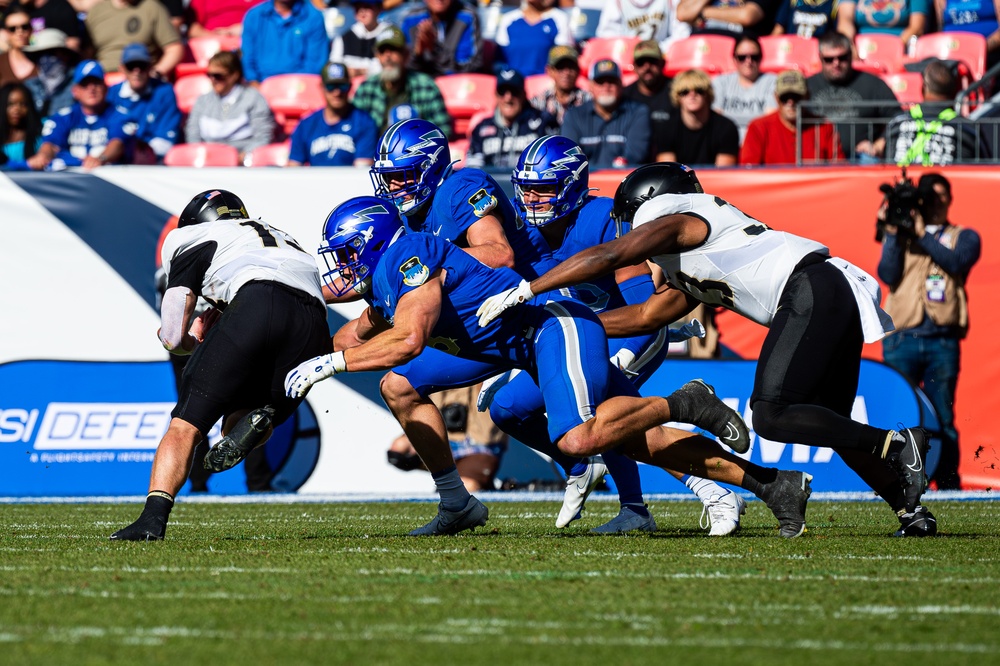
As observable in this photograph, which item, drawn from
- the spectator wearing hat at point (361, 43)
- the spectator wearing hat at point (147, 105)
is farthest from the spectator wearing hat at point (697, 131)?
the spectator wearing hat at point (147, 105)

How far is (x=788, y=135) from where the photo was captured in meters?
10.6

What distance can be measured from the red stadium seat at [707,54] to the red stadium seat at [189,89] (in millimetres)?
4631

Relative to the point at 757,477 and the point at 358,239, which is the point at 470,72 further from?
the point at 757,477

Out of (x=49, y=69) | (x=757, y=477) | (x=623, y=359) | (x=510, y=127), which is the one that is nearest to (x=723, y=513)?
(x=757, y=477)

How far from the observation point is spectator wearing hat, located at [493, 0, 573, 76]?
13297 millimetres

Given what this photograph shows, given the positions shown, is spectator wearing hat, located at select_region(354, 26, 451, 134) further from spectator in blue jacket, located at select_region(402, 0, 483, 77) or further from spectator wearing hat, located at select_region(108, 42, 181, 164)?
spectator wearing hat, located at select_region(108, 42, 181, 164)

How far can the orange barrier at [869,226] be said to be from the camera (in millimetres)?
9484

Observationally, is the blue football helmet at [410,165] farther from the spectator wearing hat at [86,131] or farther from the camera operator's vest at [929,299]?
the spectator wearing hat at [86,131]

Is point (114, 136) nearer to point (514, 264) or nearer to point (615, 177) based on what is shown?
point (615, 177)

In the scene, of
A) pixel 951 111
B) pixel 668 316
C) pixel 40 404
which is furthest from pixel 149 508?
pixel 951 111

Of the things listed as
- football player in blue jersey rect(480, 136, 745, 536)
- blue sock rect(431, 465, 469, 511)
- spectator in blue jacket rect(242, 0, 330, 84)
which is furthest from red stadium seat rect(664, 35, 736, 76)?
blue sock rect(431, 465, 469, 511)

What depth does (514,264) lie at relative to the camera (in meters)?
6.45

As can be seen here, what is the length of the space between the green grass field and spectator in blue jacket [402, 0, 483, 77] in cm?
746

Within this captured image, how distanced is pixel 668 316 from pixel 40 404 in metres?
5.51
